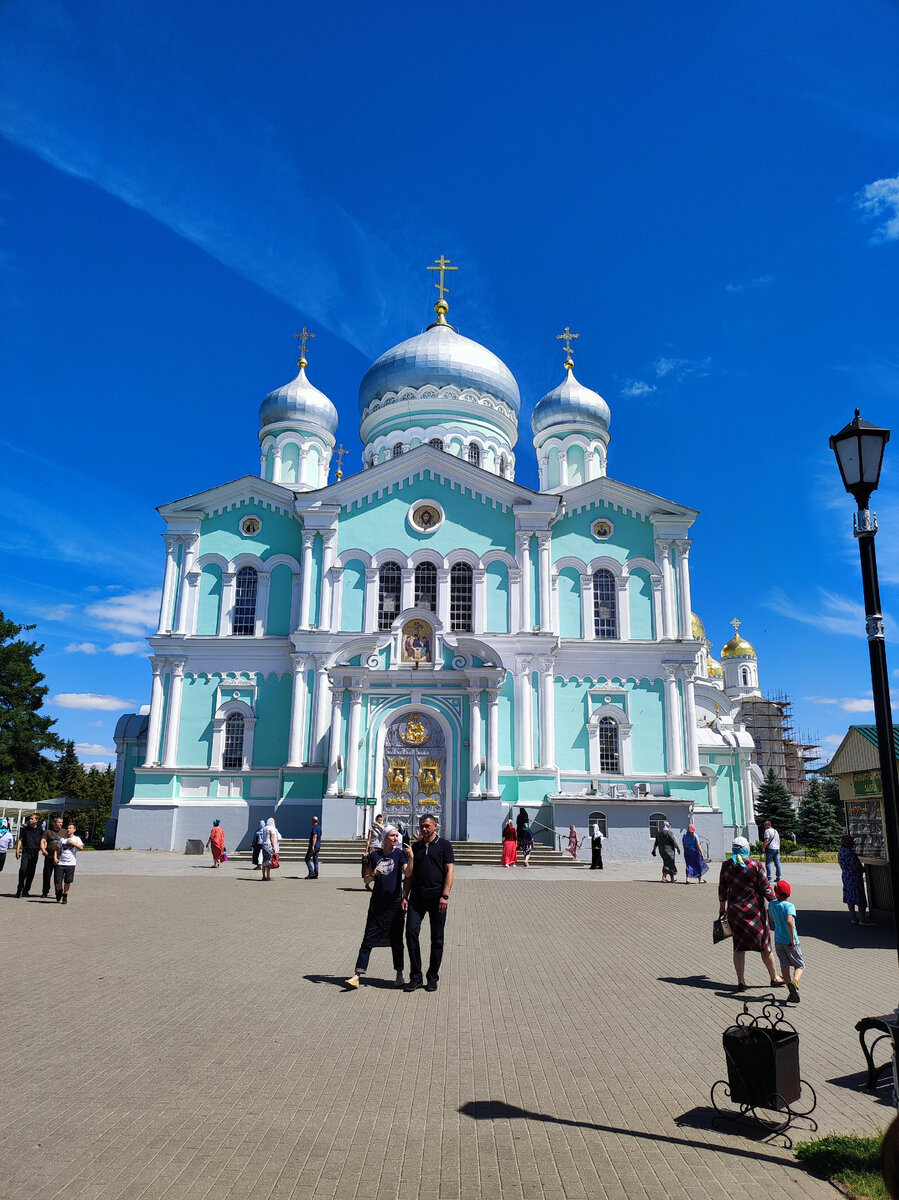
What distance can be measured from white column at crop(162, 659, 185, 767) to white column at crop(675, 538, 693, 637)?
17.9m

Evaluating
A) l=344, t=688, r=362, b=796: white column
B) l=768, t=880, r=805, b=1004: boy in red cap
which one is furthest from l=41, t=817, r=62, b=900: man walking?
l=344, t=688, r=362, b=796: white column

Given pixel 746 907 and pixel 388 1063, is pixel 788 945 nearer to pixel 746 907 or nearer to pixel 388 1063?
pixel 746 907

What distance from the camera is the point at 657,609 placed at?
31203 millimetres

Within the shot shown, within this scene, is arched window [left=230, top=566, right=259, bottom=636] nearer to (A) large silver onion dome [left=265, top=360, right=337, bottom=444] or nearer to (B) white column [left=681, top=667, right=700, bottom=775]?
(A) large silver onion dome [left=265, top=360, right=337, bottom=444]

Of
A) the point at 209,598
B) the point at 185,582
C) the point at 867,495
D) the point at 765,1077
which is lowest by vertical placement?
the point at 765,1077

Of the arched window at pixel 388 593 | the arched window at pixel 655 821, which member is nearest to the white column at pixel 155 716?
the arched window at pixel 388 593

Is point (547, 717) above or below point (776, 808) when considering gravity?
above

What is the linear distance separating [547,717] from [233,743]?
430 inches

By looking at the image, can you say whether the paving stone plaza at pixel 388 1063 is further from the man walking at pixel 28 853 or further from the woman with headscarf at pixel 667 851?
the woman with headscarf at pixel 667 851

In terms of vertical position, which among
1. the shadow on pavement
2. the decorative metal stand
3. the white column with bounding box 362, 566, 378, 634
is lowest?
the shadow on pavement

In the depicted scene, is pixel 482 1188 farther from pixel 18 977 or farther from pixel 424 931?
pixel 424 931

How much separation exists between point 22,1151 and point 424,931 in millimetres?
8636

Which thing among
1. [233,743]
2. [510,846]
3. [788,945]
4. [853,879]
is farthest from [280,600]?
[788,945]

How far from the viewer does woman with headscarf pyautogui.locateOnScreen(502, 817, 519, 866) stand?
25.4m
